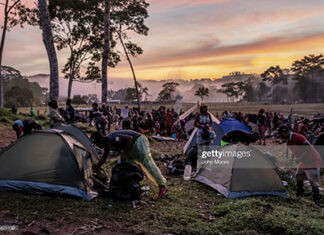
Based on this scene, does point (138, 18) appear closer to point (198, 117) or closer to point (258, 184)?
point (198, 117)

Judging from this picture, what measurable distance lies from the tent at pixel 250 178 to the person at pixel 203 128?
7.03 feet

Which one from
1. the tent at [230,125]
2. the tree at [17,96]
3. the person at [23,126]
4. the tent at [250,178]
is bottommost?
the tent at [250,178]

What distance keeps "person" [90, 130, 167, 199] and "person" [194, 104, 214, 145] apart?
3.29 meters

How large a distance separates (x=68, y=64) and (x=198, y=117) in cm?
2494

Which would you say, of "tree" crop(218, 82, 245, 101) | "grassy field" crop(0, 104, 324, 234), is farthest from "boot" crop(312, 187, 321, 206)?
"tree" crop(218, 82, 245, 101)

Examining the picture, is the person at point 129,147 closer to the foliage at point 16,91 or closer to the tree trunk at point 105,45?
the tree trunk at point 105,45

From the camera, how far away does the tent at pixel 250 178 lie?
687 centimetres

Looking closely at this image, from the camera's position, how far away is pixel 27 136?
667cm

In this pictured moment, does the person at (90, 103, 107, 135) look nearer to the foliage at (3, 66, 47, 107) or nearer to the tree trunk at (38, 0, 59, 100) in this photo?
the tree trunk at (38, 0, 59, 100)

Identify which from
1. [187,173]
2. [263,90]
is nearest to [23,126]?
[187,173]

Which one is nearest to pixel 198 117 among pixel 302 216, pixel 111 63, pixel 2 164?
pixel 302 216

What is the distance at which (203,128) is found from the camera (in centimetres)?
956

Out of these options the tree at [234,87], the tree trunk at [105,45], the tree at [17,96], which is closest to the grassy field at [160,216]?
the tree trunk at [105,45]

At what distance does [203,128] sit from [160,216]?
440cm
